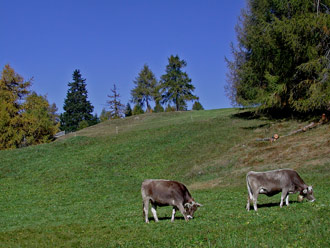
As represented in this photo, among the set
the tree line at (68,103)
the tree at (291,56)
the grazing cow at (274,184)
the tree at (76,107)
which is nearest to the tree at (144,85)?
the tree line at (68,103)

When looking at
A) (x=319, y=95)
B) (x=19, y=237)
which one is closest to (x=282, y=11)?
(x=319, y=95)

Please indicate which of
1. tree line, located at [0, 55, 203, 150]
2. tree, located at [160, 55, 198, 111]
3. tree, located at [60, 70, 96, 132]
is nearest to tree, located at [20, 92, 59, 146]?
tree line, located at [0, 55, 203, 150]

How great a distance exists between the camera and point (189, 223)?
48.1ft

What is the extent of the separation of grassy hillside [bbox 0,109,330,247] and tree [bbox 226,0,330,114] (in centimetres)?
316

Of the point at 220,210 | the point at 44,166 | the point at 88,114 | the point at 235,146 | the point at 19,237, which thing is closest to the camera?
the point at 19,237

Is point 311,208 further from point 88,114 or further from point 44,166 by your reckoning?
point 88,114

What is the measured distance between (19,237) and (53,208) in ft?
37.4

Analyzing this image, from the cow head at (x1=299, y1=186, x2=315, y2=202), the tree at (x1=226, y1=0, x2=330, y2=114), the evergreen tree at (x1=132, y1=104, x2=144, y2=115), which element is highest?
the evergreen tree at (x1=132, y1=104, x2=144, y2=115)

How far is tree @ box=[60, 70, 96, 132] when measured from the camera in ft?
381

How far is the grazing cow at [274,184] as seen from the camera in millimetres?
16781

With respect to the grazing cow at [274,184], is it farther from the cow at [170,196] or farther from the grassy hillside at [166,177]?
the cow at [170,196]

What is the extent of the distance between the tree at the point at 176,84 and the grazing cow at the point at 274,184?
71.9 m

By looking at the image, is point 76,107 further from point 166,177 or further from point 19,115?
point 166,177

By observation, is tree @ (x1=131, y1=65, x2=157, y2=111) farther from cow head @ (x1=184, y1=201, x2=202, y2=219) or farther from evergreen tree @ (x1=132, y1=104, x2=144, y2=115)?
cow head @ (x1=184, y1=201, x2=202, y2=219)
